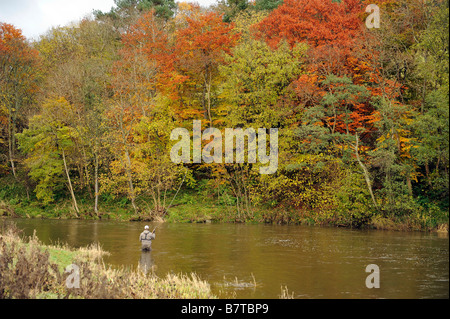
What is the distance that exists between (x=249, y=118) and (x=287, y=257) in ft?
63.0

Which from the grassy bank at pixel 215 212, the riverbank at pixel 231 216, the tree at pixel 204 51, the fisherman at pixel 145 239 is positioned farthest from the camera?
the tree at pixel 204 51

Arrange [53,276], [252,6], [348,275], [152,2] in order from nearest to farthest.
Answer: [53,276]
[348,275]
[252,6]
[152,2]

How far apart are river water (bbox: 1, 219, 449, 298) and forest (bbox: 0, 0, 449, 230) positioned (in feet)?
16.4

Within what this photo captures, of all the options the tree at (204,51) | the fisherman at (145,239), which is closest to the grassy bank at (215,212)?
the tree at (204,51)

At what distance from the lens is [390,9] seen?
38781 millimetres

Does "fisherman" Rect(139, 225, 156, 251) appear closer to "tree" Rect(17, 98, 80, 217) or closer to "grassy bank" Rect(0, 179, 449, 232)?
"grassy bank" Rect(0, 179, 449, 232)

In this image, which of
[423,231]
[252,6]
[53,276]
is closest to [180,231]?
[423,231]

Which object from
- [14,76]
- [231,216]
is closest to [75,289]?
[231,216]

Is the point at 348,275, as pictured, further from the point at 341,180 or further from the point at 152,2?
the point at 152,2

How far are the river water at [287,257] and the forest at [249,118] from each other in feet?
16.4

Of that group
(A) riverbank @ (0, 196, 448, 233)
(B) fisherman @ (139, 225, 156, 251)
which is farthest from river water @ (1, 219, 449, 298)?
(A) riverbank @ (0, 196, 448, 233)

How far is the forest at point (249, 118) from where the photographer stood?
106 feet

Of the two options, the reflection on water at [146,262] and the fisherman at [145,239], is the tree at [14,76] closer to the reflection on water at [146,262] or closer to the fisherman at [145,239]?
the fisherman at [145,239]

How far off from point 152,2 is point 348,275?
54.0m
